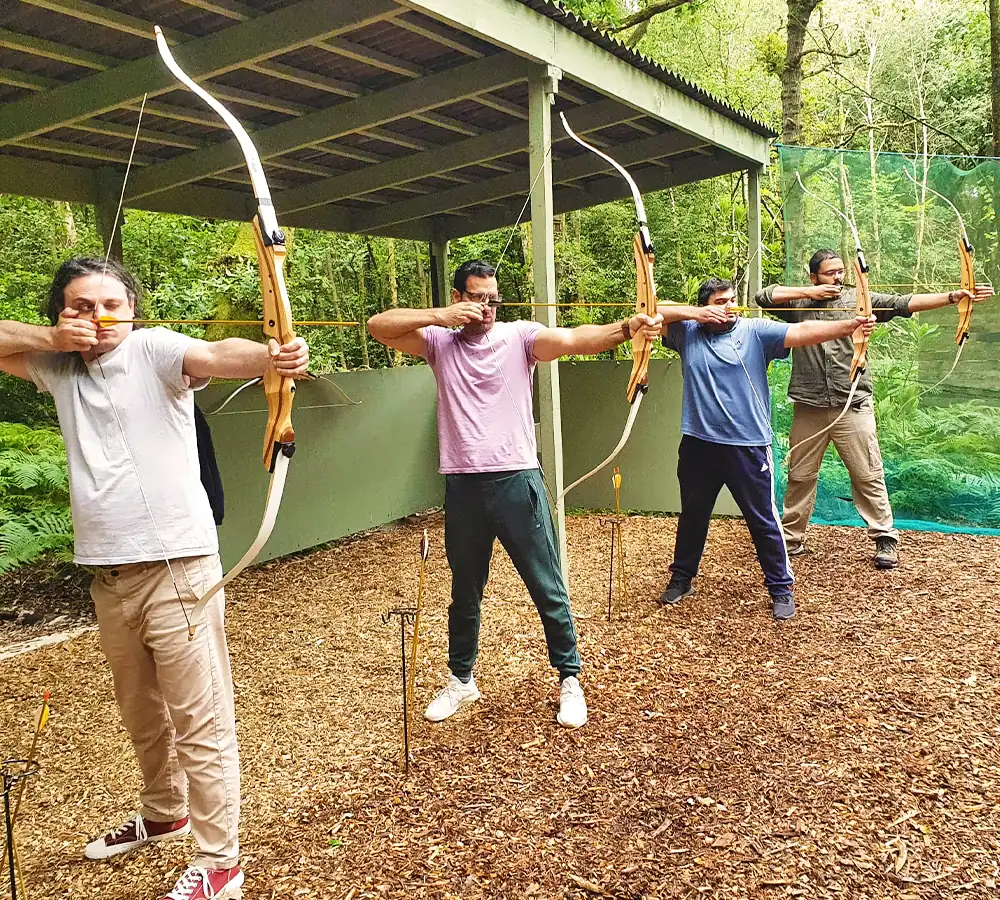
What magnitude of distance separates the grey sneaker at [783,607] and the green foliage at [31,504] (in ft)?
12.1

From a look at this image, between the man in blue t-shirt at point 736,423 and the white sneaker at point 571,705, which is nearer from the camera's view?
the white sneaker at point 571,705

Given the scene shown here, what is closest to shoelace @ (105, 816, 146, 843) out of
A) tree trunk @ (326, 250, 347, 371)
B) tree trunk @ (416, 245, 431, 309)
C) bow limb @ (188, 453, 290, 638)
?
bow limb @ (188, 453, 290, 638)

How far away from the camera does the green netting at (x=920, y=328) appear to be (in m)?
5.06

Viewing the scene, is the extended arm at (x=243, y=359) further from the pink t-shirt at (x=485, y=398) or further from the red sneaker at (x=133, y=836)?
the red sneaker at (x=133, y=836)

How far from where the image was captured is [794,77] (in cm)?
752

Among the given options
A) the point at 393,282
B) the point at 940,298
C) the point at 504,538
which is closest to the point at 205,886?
the point at 504,538

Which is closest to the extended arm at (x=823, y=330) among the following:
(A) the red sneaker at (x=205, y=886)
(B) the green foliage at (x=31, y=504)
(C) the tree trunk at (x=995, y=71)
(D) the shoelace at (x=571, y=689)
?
(D) the shoelace at (x=571, y=689)

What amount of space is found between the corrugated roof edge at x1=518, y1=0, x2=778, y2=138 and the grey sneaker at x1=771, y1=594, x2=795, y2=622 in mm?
2686

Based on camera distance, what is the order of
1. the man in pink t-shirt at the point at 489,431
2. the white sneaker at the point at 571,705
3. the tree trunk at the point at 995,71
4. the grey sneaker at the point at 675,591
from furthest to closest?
the tree trunk at the point at 995,71 → the grey sneaker at the point at 675,591 → the white sneaker at the point at 571,705 → the man in pink t-shirt at the point at 489,431

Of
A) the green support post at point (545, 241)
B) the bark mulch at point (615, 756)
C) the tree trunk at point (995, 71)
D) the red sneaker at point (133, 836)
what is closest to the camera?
the bark mulch at point (615, 756)

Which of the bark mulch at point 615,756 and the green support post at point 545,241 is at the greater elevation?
the green support post at point 545,241

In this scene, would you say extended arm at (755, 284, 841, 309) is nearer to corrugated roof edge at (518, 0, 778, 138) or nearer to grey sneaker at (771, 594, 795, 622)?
corrugated roof edge at (518, 0, 778, 138)

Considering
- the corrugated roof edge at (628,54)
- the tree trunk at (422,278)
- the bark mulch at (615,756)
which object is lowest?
the bark mulch at (615,756)

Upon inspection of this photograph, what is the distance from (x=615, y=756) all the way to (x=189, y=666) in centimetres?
135
